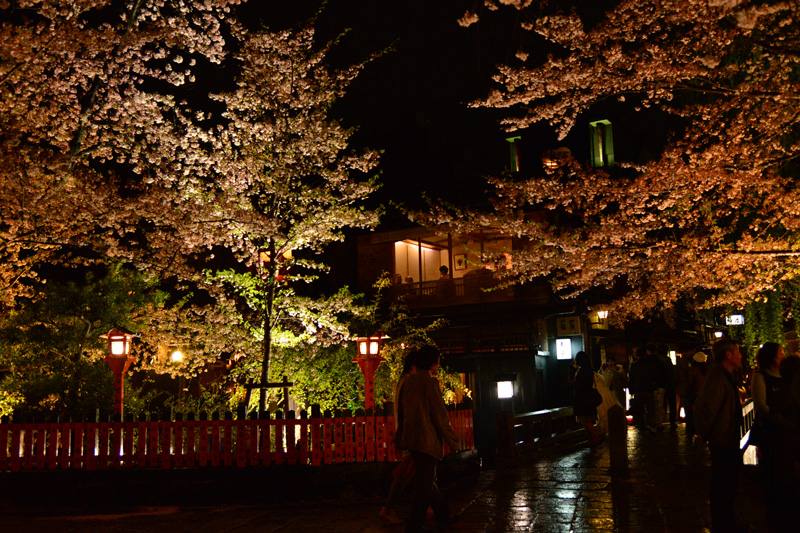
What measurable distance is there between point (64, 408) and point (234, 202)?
223 inches

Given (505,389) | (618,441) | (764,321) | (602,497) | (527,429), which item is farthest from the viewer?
(764,321)

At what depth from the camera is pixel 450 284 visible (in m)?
26.9

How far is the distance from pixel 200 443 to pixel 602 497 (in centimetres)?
627

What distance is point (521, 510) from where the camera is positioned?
8.05 metres

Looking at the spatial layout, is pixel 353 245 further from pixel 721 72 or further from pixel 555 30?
pixel 721 72

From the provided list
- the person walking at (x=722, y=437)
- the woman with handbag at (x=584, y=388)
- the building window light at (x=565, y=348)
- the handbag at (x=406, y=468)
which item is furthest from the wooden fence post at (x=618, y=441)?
the building window light at (x=565, y=348)

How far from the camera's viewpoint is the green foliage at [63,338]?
48.9ft

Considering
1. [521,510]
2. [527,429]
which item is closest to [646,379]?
[527,429]

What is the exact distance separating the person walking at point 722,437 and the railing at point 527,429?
19.8 ft

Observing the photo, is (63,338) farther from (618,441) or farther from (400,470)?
(618,441)

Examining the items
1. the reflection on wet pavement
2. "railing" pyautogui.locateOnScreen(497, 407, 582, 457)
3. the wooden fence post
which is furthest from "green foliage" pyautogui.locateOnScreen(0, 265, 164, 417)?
the wooden fence post

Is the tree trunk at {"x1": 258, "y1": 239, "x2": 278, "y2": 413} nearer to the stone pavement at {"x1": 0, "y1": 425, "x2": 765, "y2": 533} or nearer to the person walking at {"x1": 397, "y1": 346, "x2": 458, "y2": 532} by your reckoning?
the stone pavement at {"x1": 0, "y1": 425, "x2": 765, "y2": 533}

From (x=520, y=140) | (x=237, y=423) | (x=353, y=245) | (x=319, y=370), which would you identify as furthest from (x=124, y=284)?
(x=520, y=140)

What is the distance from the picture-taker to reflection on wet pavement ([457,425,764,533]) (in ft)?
23.6
